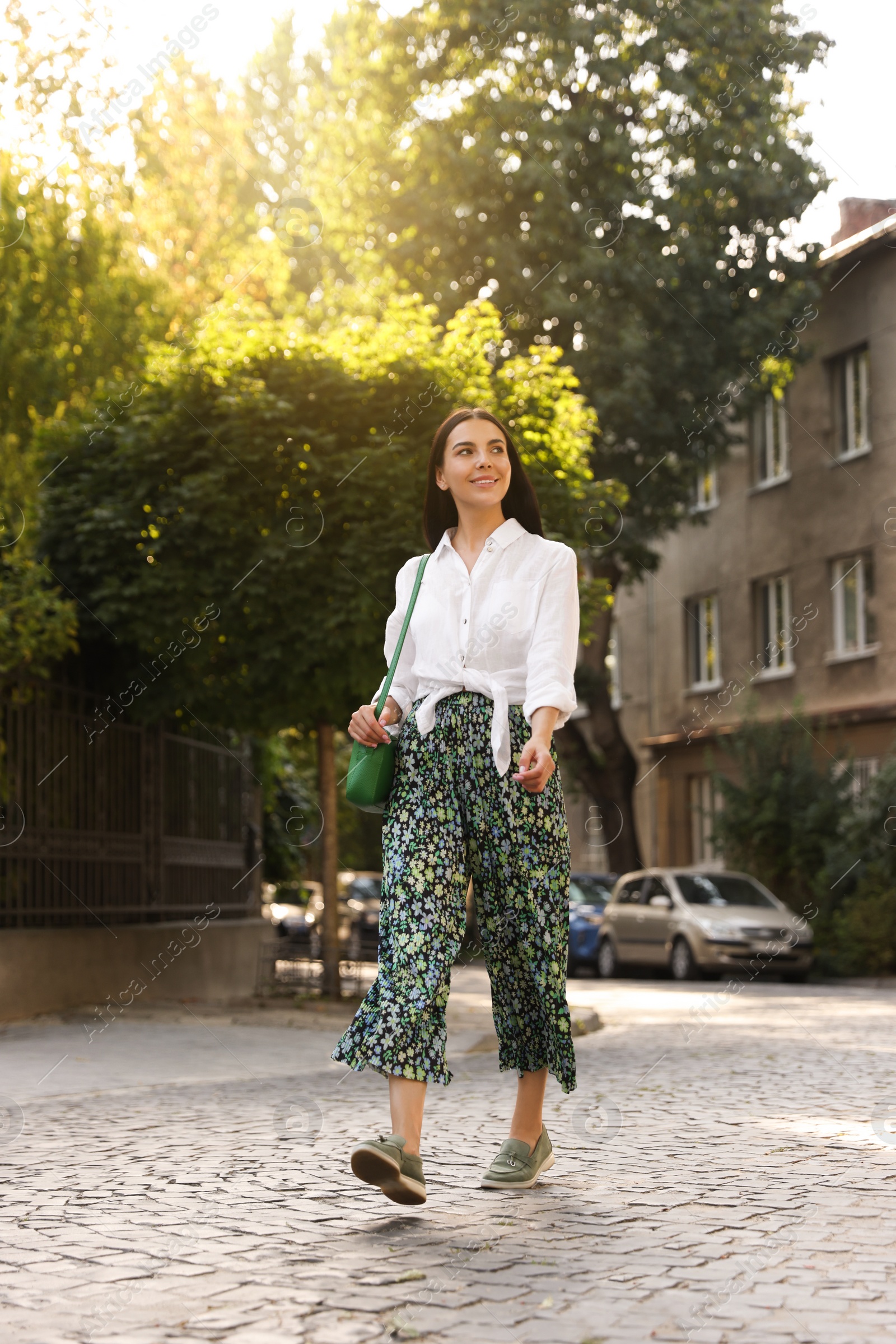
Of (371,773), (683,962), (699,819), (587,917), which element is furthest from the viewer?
(699,819)

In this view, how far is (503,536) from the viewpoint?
4652mm

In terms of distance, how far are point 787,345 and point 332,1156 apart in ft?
70.3

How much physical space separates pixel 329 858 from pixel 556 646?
8.83m

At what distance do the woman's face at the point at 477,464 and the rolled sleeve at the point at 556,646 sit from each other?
276 mm

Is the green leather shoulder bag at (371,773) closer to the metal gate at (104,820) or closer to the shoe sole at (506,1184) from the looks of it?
the shoe sole at (506,1184)

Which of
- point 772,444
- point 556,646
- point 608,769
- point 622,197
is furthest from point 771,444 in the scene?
point 556,646

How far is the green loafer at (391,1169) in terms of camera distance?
3.88 meters

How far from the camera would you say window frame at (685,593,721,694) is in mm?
31531

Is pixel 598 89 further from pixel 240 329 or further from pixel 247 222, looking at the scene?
pixel 240 329

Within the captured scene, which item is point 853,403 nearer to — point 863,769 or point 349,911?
point 863,769

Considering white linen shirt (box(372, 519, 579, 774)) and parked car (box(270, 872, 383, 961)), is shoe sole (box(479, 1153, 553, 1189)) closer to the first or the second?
white linen shirt (box(372, 519, 579, 774))

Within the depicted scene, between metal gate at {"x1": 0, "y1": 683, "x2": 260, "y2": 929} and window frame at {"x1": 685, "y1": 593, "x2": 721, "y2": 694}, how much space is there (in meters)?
16.1

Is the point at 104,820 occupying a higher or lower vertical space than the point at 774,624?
lower

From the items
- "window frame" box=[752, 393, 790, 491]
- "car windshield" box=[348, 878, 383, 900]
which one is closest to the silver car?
"window frame" box=[752, 393, 790, 491]
